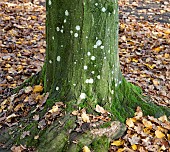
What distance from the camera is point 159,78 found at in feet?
16.3

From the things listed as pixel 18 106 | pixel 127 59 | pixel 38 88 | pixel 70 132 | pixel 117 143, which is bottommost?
pixel 117 143

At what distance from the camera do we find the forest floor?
331 cm

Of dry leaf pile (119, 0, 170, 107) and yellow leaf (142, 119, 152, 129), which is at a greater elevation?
dry leaf pile (119, 0, 170, 107)

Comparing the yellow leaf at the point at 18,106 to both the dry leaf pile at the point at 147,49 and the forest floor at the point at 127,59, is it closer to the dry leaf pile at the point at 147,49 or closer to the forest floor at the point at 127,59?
the forest floor at the point at 127,59

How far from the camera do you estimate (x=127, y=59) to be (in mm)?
5672

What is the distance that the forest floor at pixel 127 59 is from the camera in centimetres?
331

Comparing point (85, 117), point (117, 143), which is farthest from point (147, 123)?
point (85, 117)

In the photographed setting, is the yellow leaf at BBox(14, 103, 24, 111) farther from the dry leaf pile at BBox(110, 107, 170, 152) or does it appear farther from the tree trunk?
the dry leaf pile at BBox(110, 107, 170, 152)

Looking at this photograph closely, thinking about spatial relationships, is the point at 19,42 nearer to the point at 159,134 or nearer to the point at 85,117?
the point at 85,117

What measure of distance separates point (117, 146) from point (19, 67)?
2769 mm

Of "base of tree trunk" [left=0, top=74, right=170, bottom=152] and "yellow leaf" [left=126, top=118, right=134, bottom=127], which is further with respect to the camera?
"yellow leaf" [left=126, top=118, right=134, bottom=127]

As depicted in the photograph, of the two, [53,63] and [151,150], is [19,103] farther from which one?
[151,150]

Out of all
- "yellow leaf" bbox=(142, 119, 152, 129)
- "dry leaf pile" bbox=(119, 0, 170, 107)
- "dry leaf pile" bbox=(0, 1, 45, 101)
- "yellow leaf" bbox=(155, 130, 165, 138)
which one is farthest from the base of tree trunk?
"dry leaf pile" bbox=(0, 1, 45, 101)

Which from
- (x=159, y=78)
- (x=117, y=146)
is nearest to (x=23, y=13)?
(x=159, y=78)
